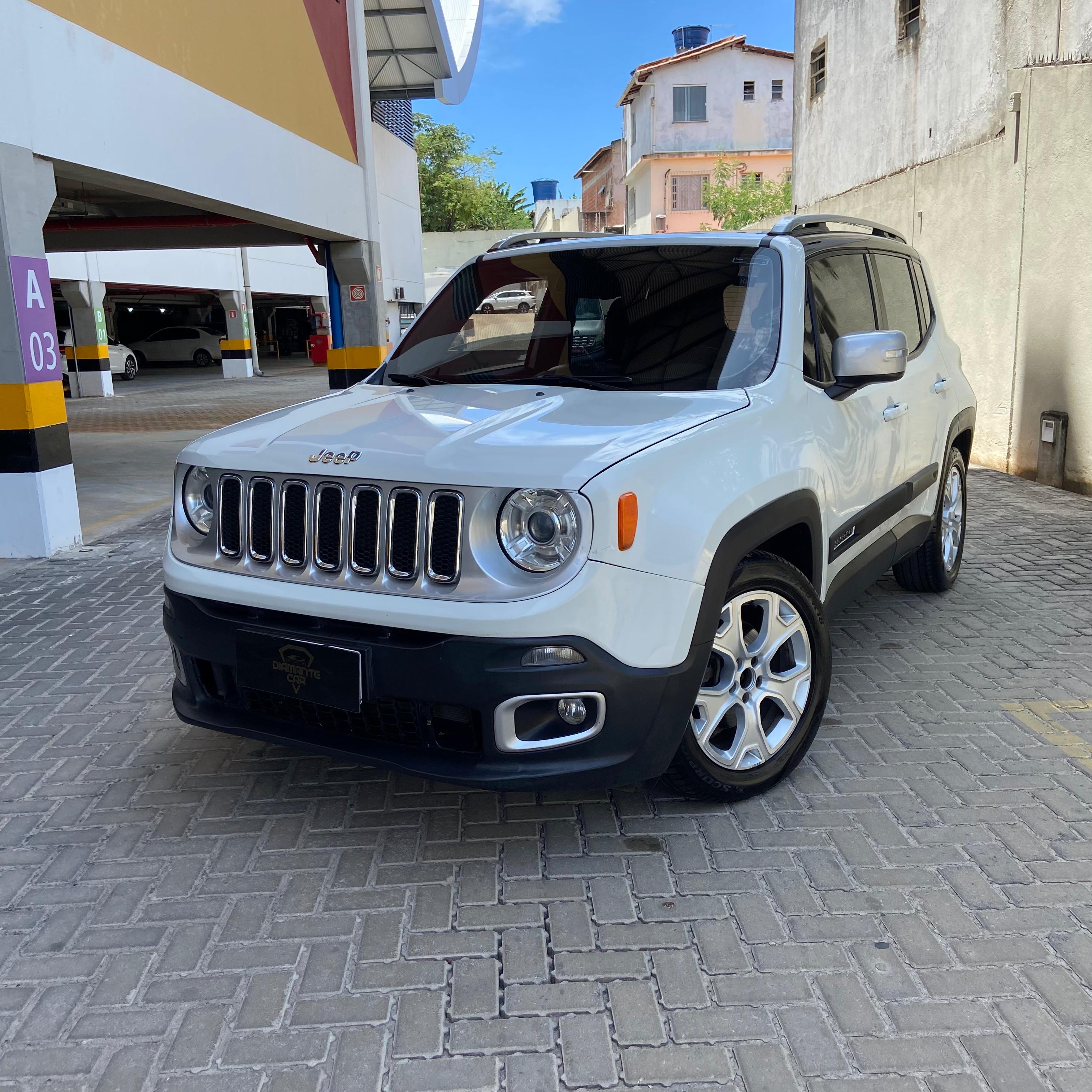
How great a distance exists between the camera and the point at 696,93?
48375 mm

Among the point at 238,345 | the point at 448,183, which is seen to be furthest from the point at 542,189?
the point at 238,345

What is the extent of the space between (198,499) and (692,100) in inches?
1988

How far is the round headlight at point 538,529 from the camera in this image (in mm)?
2646

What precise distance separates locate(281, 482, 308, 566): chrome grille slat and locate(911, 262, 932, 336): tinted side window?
11.2ft

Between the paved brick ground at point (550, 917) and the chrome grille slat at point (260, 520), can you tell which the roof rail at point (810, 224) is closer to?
the paved brick ground at point (550, 917)

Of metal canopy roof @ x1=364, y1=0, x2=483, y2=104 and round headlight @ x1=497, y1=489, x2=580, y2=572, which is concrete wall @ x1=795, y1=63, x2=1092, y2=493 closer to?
round headlight @ x1=497, y1=489, x2=580, y2=572

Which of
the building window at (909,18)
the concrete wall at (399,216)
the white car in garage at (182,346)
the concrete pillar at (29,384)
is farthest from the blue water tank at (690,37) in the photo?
the concrete pillar at (29,384)

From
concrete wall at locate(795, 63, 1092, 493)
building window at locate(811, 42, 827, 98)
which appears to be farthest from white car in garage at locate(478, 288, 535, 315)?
building window at locate(811, 42, 827, 98)

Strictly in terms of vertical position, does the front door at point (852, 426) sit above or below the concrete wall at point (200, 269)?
below

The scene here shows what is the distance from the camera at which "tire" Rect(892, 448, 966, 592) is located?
5371 millimetres

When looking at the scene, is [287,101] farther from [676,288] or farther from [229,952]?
[229,952]

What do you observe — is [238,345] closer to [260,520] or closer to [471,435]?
[260,520]

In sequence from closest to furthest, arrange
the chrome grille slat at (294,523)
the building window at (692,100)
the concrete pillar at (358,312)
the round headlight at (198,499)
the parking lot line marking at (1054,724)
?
the chrome grille slat at (294,523) → the round headlight at (198,499) → the parking lot line marking at (1054,724) → the concrete pillar at (358,312) → the building window at (692,100)

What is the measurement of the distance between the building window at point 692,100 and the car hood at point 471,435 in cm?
4954
